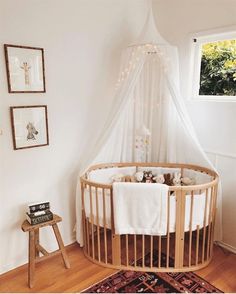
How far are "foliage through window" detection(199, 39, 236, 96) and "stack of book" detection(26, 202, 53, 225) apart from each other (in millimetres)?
2065

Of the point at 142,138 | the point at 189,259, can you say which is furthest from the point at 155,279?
the point at 142,138

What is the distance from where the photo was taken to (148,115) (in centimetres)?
308

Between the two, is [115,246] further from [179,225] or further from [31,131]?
[31,131]

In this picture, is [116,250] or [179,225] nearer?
[179,225]

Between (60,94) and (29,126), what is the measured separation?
17.9 inches

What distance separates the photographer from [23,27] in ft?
7.45

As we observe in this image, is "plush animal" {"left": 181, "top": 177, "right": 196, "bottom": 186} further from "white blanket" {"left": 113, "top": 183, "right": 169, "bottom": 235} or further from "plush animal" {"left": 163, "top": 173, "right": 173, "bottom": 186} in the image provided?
"white blanket" {"left": 113, "top": 183, "right": 169, "bottom": 235}

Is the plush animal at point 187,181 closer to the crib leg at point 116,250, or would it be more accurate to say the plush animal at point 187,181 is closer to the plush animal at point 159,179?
the plush animal at point 159,179

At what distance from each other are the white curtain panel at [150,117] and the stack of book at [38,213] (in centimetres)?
37

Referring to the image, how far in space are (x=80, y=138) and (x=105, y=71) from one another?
80 cm

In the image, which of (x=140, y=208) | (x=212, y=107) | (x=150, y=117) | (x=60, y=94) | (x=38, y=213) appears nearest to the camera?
(x=140, y=208)

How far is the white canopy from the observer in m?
2.66

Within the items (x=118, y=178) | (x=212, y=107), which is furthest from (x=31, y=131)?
(x=212, y=107)

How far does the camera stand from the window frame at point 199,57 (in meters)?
2.62
